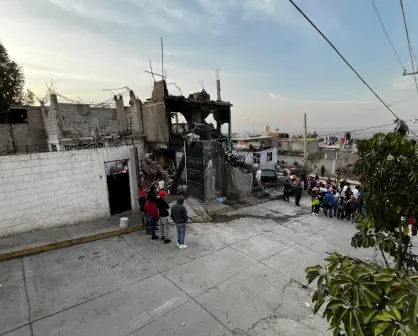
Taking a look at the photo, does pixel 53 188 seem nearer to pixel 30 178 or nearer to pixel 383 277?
pixel 30 178

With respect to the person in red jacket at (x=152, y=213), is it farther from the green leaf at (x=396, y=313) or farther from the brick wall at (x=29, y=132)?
the brick wall at (x=29, y=132)

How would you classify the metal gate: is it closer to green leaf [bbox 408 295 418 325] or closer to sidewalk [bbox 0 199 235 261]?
sidewalk [bbox 0 199 235 261]

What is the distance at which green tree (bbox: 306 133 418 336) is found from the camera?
5.02ft

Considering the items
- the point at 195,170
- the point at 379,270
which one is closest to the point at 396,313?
the point at 379,270

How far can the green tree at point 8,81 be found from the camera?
1920cm

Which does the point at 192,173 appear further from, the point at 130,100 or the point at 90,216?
the point at 130,100

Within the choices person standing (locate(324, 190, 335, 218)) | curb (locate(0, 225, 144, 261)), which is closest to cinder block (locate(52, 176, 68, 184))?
curb (locate(0, 225, 144, 261))

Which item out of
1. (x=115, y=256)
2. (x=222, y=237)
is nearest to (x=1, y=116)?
(x=115, y=256)

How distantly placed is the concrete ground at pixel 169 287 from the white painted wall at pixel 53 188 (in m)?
1.49

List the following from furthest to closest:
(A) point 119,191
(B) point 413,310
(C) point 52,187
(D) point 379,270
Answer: (A) point 119,191
(C) point 52,187
(D) point 379,270
(B) point 413,310

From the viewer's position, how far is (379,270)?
1908 millimetres

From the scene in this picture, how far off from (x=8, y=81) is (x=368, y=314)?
1049 inches

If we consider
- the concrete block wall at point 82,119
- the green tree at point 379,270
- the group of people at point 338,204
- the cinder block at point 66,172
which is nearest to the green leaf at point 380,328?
the green tree at point 379,270

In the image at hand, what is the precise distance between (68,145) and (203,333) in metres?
15.9
